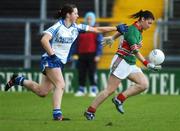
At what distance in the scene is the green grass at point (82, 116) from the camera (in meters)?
14.2

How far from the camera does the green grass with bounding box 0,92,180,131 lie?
1424 cm

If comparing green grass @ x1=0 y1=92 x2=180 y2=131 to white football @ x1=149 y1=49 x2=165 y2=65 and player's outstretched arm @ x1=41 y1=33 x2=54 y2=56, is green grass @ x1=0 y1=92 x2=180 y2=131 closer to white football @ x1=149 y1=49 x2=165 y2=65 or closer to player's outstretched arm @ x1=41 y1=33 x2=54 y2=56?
white football @ x1=149 y1=49 x2=165 y2=65

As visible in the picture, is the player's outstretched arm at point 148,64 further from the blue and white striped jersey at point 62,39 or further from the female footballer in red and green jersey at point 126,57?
the blue and white striped jersey at point 62,39

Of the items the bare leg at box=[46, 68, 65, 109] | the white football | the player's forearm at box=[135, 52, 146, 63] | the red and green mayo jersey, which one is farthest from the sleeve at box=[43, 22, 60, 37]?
the white football

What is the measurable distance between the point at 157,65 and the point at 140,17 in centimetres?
96

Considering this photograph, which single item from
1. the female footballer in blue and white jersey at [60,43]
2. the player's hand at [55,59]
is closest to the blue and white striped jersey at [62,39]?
the female footballer in blue and white jersey at [60,43]

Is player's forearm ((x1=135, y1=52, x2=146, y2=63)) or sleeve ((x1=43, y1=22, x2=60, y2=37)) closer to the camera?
player's forearm ((x1=135, y1=52, x2=146, y2=63))

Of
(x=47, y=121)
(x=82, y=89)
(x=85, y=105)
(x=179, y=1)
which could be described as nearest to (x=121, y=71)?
(x=47, y=121)

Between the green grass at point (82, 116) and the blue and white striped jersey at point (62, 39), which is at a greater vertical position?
the blue and white striped jersey at point (62, 39)

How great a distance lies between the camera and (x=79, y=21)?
86.9 ft

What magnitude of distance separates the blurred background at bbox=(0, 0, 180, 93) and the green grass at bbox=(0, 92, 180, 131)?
3.67 m

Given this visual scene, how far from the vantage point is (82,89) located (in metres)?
23.9

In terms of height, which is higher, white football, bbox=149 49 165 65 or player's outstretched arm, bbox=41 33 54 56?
player's outstretched arm, bbox=41 33 54 56

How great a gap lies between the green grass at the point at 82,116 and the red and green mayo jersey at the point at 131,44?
1167mm
